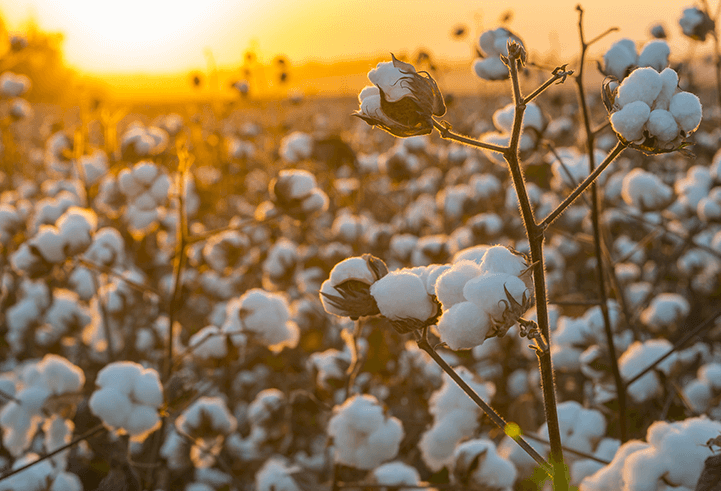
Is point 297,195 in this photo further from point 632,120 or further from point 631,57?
point 632,120

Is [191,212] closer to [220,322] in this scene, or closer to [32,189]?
[220,322]

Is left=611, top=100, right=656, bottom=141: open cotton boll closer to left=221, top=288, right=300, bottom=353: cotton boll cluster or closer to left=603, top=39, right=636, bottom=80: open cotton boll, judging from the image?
left=603, top=39, right=636, bottom=80: open cotton boll

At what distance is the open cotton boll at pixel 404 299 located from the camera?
0.74m

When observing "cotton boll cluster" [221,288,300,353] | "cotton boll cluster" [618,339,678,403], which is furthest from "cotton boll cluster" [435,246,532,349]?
"cotton boll cluster" [618,339,678,403]

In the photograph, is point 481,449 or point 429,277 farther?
point 481,449

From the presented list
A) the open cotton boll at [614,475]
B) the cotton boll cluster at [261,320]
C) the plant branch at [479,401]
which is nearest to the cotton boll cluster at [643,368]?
the open cotton boll at [614,475]

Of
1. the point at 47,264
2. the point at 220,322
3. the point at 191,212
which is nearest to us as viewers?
the point at 47,264

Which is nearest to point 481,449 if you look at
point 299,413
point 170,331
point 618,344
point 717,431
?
point 717,431

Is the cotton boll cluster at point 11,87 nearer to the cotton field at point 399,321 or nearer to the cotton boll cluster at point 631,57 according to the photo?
the cotton field at point 399,321

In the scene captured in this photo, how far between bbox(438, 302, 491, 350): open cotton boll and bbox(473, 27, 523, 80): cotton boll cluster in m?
0.92

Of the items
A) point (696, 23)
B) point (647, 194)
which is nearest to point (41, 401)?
point (647, 194)

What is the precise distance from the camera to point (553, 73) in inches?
28.9

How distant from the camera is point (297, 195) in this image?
5.88 ft

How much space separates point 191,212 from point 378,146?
4.84 meters
